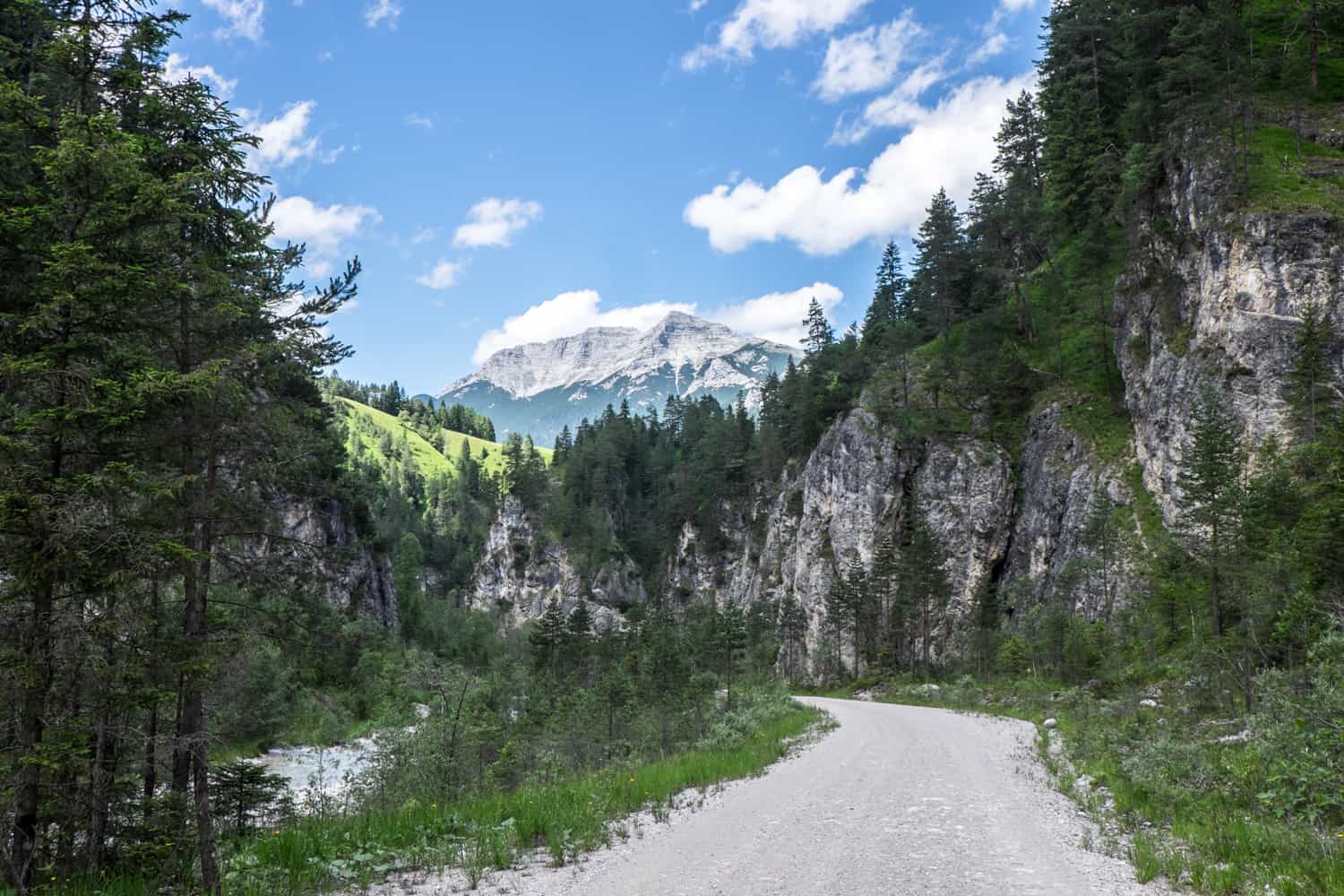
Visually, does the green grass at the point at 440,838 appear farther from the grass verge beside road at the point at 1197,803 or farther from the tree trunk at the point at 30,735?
the grass verge beside road at the point at 1197,803

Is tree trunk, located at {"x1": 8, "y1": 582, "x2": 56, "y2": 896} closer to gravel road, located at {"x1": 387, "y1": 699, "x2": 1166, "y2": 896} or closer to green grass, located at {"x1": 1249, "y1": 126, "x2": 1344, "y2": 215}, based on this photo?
gravel road, located at {"x1": 387, "y1": 699, "x2": 1166, "y2": 896}

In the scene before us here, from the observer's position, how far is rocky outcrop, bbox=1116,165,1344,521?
110ft

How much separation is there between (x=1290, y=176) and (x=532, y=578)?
365 ft

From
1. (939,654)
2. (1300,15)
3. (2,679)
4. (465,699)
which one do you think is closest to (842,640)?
(939,654)

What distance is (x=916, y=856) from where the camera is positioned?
7695 mm

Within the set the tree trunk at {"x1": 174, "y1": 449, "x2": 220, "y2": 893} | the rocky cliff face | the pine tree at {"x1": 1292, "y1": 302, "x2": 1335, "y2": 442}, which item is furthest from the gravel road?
the rocky cliff face

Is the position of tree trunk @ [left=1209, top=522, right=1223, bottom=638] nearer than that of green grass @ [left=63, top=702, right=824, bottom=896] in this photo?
No

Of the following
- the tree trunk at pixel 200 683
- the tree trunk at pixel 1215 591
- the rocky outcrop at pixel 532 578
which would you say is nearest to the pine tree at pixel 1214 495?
the tree trunk at pixel 1215 591

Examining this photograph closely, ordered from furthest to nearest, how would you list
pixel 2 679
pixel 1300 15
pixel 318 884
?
pixel 1300 15, pixel 318 884, pixel 2 679

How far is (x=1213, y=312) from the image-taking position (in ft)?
124

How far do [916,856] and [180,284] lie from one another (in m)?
11.4

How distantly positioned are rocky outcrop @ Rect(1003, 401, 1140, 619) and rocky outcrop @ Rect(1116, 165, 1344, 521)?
114 inches

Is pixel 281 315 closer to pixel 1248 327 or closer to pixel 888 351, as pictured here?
pixel 1248 327

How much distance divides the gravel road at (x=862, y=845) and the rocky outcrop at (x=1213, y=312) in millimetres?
32165
